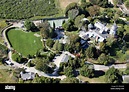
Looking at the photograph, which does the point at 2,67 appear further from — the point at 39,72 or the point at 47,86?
the point at 47,86

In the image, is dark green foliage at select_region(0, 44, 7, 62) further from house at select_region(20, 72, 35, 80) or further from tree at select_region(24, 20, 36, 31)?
tree at select_region(24, 20, 36, 31)

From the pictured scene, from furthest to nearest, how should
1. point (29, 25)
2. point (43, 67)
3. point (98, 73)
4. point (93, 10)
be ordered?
point (93, 10) → point (29, 25) → point (98, 73) → point (43, 67)

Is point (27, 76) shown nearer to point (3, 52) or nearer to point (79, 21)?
point (3, 52)

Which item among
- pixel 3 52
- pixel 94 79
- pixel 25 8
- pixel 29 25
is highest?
pixel 25 8

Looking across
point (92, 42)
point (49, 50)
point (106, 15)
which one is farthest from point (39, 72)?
point (106, 15)

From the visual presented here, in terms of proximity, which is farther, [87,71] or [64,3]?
[64,3]

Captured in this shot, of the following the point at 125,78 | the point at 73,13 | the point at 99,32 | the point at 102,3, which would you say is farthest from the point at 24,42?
the point at 102,3
